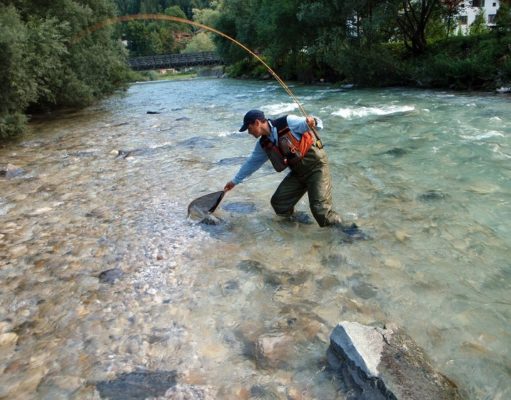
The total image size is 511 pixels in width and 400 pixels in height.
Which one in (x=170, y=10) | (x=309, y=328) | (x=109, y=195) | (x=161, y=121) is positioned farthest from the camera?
(x=170, y=10)

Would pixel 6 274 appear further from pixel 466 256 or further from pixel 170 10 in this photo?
pixel 170 10

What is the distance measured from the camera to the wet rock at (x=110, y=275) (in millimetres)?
4758

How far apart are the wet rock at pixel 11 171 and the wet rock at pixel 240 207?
17.4 feet

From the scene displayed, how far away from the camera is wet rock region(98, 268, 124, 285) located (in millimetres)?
4758

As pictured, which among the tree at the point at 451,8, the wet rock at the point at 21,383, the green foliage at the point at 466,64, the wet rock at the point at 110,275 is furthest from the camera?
A: the tree at the point at 451,8

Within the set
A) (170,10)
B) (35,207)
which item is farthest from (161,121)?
(170,10)

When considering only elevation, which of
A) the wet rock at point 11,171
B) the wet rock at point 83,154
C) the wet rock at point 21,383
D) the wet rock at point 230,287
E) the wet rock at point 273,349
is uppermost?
the wet rock at point 11,171

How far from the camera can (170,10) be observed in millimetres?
131875

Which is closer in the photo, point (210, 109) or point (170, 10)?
point (210, 109)

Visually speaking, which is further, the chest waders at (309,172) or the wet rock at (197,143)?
the wet rock at (197,143)

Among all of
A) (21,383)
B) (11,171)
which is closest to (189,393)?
(21,383)

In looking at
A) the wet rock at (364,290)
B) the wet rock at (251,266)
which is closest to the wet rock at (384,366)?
the wet rock at (364,290)

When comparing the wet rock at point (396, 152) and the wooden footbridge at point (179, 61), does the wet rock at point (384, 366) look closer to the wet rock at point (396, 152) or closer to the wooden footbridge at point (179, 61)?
the wet rock at point (396, 152)

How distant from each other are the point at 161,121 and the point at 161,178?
850 centimetres
